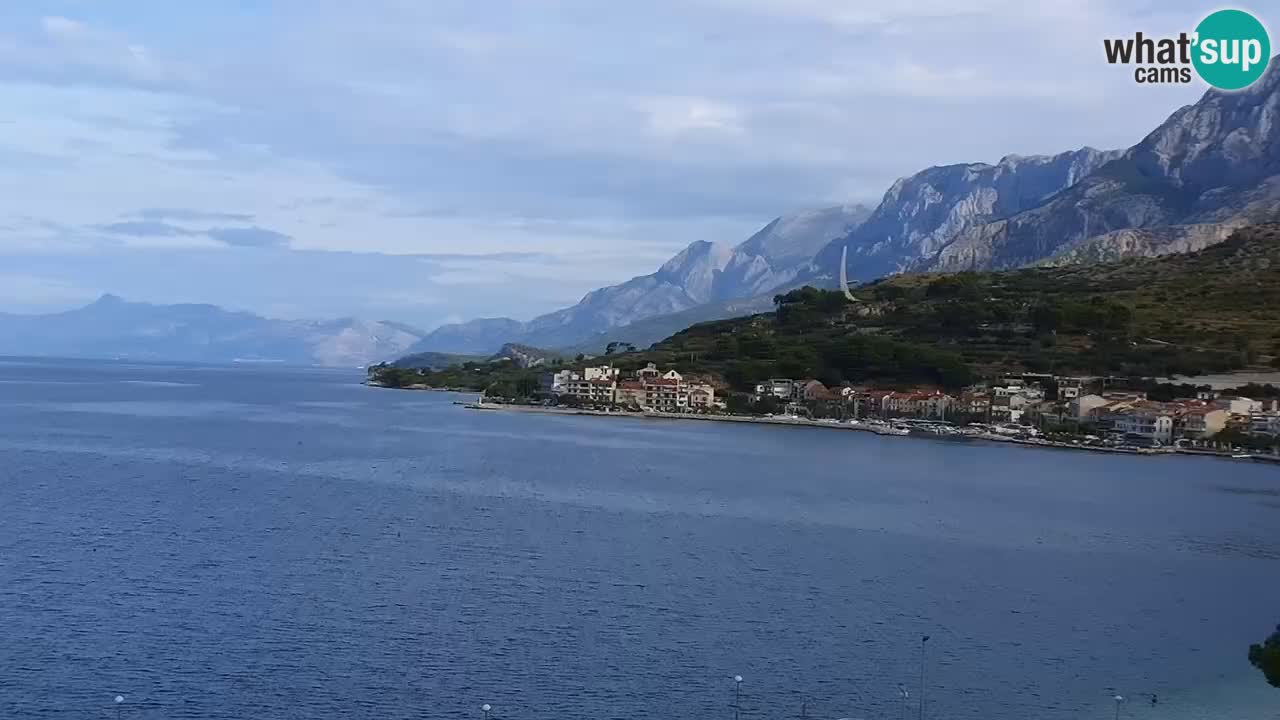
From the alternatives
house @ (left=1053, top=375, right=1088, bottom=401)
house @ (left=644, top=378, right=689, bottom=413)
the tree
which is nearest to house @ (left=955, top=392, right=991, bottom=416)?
house @ (left=1053, top=375, right=1088, bottom=401)

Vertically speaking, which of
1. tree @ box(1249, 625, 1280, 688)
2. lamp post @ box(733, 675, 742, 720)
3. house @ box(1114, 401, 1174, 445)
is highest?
house @ box(1114, 401, 1174, 445)

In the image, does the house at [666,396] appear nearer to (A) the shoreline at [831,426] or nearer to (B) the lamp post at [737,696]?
(A) the shoreline at [831,426]

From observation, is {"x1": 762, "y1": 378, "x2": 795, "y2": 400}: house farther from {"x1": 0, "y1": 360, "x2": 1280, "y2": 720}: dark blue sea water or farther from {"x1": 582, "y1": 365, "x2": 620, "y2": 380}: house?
{"x1": 0, "y1": 360, "x2": 1280, "y2": 720}: dark blue sea water

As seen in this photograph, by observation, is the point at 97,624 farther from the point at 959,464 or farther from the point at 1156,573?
the point at 959,464


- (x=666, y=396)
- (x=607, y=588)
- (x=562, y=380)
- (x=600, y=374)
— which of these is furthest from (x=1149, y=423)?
(x=607, y=588)

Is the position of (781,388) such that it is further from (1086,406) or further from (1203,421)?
(1203,421)

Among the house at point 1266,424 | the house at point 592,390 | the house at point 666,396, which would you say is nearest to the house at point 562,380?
the house at point 592,390
